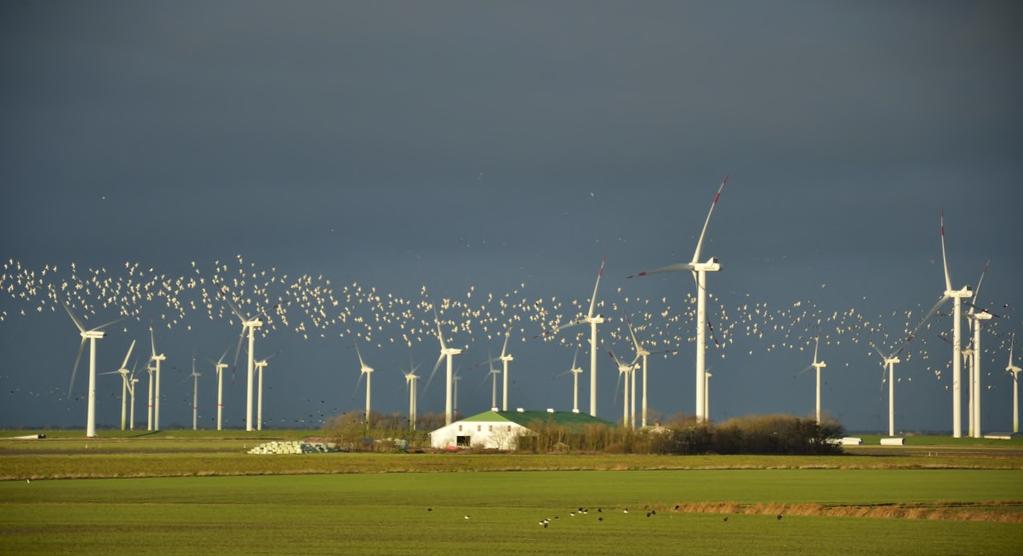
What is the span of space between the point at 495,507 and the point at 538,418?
107m

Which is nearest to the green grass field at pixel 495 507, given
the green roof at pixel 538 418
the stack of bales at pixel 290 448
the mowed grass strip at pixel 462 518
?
the mowed grass strip at pixel 462 518

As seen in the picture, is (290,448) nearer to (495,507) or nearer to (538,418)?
(538,418)

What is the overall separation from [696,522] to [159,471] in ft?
178

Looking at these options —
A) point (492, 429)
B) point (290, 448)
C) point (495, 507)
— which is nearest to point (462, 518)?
point (495, 507)

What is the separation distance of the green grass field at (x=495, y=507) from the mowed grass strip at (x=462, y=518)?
0.09 m

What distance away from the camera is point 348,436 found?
577ft

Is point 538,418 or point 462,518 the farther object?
point 538,418

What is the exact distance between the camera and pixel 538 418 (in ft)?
578

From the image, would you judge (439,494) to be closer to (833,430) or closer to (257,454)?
(257,454)

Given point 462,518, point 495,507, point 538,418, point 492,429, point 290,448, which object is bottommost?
point 290,448

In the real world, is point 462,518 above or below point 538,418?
below

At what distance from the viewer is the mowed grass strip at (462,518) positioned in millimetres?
48406

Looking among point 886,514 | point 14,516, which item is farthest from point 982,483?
point 14,516

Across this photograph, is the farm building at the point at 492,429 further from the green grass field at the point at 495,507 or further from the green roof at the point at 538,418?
the green grass field at the point at 495,507
